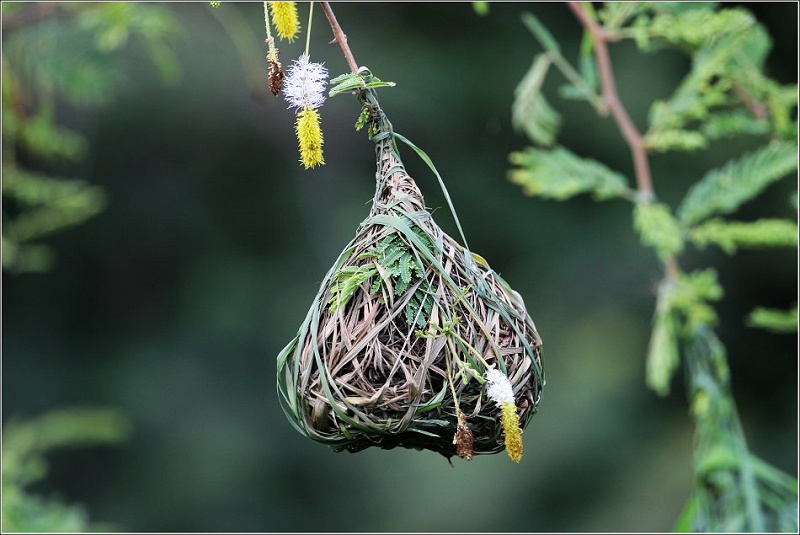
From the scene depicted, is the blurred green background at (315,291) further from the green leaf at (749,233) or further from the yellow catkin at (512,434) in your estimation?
the yellow catkin at (512,434)

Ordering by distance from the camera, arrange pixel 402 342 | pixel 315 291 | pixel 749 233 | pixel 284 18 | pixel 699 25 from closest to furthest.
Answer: pixel 284 18, pixel 402 342, pixel 699 25, pixel 749 233, pixel 315 291

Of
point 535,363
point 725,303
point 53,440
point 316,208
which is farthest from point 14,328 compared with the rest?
point 535,363

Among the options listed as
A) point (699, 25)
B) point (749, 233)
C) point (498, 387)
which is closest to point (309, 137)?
point (498, 387)

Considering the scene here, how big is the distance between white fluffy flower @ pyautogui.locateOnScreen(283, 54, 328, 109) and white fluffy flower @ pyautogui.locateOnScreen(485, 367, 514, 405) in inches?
17.3

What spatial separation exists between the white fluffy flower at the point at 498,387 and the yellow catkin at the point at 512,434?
31mm

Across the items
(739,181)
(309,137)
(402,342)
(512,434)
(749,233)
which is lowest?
(512,434)

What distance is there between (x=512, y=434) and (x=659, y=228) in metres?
1.25

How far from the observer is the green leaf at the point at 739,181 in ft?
7.65

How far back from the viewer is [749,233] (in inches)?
91.9

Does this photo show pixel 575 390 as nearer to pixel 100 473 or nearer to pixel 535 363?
pixel 100 473

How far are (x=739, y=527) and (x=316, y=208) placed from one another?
280 cm

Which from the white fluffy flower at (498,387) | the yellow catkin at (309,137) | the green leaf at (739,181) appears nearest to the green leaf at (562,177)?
the green leaf at (739,181)

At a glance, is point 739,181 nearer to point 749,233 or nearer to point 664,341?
point 749,233

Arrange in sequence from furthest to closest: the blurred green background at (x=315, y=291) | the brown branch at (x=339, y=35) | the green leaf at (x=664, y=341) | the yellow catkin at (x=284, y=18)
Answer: the blurred green background at (x=315, y=291) → the green leaf at (x=664, y=341) → the brown branch at (x=339, y=35) → the yellow catkin at (x=284, y=18)
